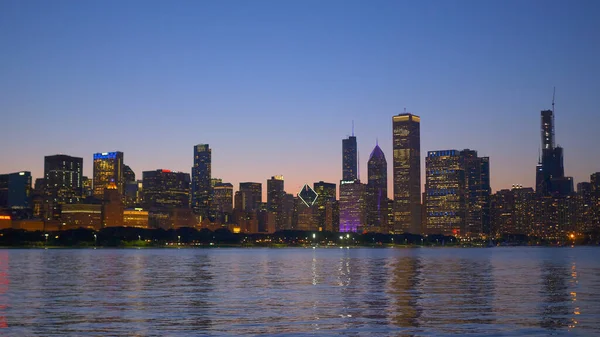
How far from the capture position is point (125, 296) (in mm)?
66688

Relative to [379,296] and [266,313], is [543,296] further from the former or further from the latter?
[266,313]

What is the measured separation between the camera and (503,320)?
48750 mm

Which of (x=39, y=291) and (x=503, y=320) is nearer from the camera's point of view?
(x=503, y=320)

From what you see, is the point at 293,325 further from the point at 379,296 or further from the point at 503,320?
the point at 379,296

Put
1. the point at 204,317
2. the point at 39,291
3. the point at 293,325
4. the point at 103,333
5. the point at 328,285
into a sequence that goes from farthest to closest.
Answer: the point at 328,285 → the point at 39,291 → the point at 204,317 → the point at 293,325 → the point at 103,333

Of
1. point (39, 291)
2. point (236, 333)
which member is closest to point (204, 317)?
point (236, 333)

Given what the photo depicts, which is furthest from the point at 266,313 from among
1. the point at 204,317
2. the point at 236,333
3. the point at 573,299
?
the point at 573,299

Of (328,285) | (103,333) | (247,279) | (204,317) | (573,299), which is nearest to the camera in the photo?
(103,333)

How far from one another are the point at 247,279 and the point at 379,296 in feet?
98.8

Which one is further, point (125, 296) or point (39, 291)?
point (39, 291)

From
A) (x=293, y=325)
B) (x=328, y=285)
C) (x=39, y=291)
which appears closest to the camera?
(x=293, y=325)

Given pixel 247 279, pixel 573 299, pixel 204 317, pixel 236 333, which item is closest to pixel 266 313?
pixel 204 317

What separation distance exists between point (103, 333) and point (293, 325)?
Result: 36.5 feet

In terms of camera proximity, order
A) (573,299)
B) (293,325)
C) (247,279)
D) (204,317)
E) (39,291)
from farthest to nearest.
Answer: (247,279) → (39,291) → (573,299) → (204,317) → (293,325)
